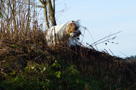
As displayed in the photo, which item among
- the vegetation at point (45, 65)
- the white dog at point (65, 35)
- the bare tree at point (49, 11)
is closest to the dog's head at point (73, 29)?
the white dog at point (65, 35)

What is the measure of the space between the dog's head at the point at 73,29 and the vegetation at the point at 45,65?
1.59ft

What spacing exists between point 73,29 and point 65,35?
36 centimetres

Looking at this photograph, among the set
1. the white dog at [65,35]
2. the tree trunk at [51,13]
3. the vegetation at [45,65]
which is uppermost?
the tree trunk at [51,13]

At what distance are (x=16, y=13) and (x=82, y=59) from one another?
2.23 meters

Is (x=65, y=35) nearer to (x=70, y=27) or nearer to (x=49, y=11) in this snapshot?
(x=70, y=27)

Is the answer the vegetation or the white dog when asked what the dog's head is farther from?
the vegetation

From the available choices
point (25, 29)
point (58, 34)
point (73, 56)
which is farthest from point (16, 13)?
point (73, 56)

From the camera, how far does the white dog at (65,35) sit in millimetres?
6312

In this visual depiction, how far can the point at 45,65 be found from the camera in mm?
4699

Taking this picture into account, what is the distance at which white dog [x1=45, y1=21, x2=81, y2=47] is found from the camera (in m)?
6.31

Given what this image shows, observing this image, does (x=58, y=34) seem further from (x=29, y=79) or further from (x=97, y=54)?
(x=29, y=79)

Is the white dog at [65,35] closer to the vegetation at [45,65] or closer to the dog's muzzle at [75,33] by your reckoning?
the dog's muzzle at [75,33]

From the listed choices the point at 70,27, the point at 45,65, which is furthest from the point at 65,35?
the point at 45,65

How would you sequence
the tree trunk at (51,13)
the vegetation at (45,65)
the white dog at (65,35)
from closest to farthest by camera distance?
the vegetation at (45,65) < the white dog at (65,35) < the tree trunk at (51,13)
